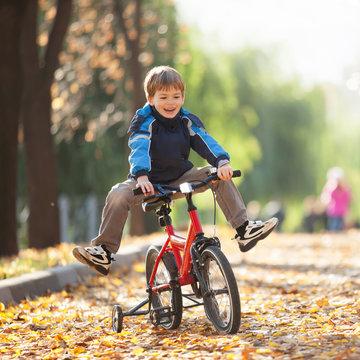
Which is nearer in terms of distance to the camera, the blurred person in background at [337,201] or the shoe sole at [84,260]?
the shoe sole at [84,260]

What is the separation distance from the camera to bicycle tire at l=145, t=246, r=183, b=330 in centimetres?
544

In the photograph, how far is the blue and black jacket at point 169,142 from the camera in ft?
17.5

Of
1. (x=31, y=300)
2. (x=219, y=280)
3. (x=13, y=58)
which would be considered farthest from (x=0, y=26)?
(x=219, y=280)

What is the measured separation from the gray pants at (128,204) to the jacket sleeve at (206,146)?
0.11 m

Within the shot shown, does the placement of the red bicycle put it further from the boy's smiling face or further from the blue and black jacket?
the boy's smiling face

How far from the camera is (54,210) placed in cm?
1312

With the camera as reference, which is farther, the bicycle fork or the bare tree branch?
the bare tree branch

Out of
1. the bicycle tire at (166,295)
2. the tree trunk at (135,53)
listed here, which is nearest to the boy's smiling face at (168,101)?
the bicycle tire at (166,295)

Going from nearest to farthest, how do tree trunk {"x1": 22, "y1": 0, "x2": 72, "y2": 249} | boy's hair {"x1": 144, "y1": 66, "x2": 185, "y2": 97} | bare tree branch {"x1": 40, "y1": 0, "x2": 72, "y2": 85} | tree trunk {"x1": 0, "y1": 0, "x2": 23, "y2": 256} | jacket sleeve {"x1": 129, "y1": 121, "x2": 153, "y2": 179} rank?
jacket sleeve {"x1": 129, "y1": 121, "x2": 153, "y2": 179} < boy's hair {"x1": 144, "y1": 66, "x2": 185, "y2": 97} < tree trunk {"x1": 0, "y1": 0, "x2": 23, "y2": 256} < tree trunk {"x1": 22, "y1": 0, "x2": 72, "y2": 249} < bare tree branch {"x1": 40, "y1": 0, "x2": 72, "y2": 85}

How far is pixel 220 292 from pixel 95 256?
1.02 metres

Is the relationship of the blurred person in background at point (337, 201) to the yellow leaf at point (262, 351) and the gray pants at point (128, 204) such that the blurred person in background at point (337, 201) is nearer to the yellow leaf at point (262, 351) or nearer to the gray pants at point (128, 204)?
the gray pants at point (128, 204)

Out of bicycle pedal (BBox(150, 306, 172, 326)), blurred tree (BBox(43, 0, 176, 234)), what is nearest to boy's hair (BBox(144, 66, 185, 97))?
bicycle pedal (BBox(150, 306, 172, 326))

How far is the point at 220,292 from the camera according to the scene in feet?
16.4

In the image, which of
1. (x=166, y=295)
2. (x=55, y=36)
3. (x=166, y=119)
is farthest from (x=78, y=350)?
(x=55, y=36)
